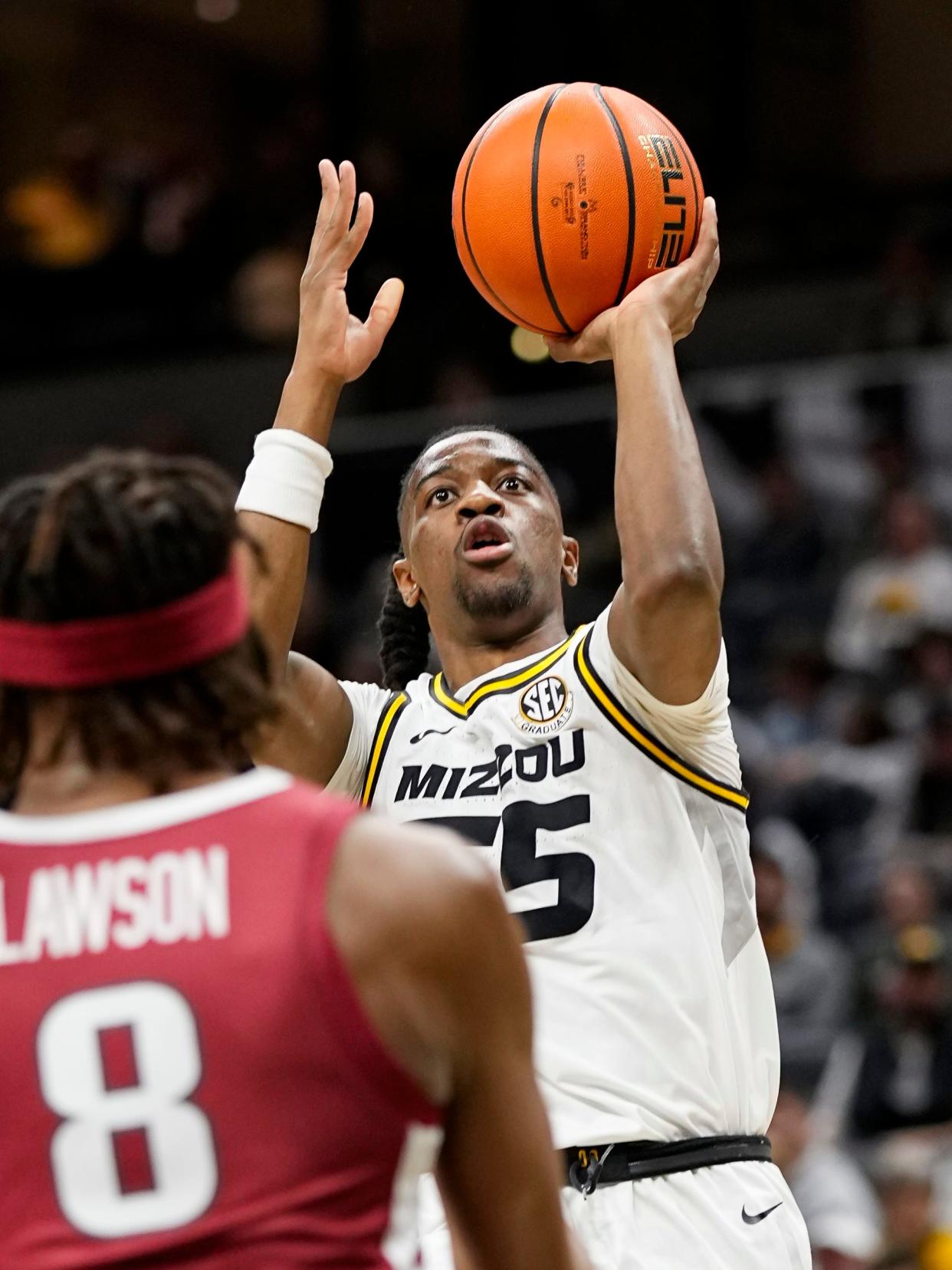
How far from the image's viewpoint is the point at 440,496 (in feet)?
15.0

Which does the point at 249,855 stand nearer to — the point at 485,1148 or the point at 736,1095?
the point at 485,1148

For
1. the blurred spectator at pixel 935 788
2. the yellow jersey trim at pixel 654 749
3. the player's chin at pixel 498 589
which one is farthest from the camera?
the blurred spectator at pixel 935 788

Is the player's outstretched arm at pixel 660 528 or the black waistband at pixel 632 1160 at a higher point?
the player's outstretched arm at pixel 660 528

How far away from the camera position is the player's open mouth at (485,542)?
14.4 feet

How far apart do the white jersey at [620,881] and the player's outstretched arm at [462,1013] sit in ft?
4.67

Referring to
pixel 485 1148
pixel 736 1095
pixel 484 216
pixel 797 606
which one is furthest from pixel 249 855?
pixel 797 606

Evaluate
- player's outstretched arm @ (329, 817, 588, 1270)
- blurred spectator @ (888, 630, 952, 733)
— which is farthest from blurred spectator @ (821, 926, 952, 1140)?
player's outstretched arm @ (329, 817, 588, 1270)

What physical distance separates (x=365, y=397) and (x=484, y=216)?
8832 millimetres

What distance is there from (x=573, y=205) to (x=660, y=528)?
924 mm

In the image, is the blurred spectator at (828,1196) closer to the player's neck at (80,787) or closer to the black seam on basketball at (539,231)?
the black seam on basketball at (539,231)

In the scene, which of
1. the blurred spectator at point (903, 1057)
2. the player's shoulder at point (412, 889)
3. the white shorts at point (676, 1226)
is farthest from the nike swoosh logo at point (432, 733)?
the blurred spectator at point (903, 1057)

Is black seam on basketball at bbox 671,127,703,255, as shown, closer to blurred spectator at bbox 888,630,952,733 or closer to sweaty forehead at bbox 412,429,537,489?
sweaty forehead at bbox 412,429,537,489

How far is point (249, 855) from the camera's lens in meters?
2.08

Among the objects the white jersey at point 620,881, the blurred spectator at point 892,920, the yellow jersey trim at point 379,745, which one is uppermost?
the yellow jersey trim at point 379,745
